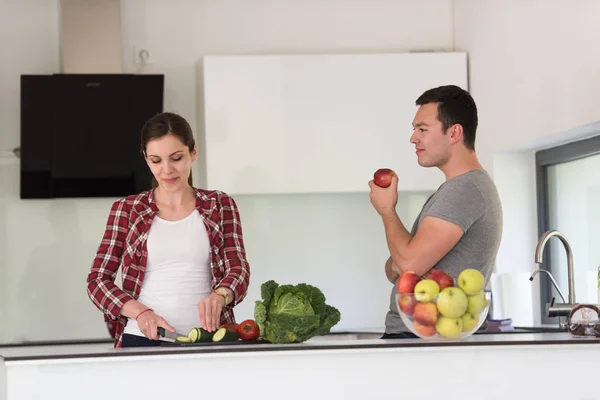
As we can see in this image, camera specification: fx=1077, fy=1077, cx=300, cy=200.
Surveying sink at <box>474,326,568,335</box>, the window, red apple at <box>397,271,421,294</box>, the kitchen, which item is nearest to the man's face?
red apple at <box>397,271,421,294</box>

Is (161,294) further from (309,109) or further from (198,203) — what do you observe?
(309,109)

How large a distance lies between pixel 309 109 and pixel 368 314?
1.06m

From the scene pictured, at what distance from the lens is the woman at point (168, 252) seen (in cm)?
282

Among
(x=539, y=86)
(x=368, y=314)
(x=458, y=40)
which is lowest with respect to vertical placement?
(x=368, y=314)

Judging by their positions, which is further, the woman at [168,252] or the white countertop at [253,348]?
the woman at [168,252]

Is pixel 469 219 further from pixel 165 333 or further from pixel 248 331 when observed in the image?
pixel 165 333

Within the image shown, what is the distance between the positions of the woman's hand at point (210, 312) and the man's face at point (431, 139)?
0.63 m

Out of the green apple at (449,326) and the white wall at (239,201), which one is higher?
the white wall at (239,201)

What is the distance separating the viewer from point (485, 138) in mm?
4703

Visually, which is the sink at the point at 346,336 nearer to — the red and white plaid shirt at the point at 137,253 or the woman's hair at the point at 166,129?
the red and white plaid shirt at the point at 137,253

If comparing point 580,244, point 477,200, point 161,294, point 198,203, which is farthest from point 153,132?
point 580,244

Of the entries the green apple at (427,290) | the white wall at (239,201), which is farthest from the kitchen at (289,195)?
the green apple at (427,290)

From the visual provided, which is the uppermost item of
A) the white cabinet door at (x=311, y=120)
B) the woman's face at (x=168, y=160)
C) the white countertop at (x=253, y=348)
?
the white cabinet door at (x=311, y=120)

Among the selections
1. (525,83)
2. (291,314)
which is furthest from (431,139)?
(525,83)
